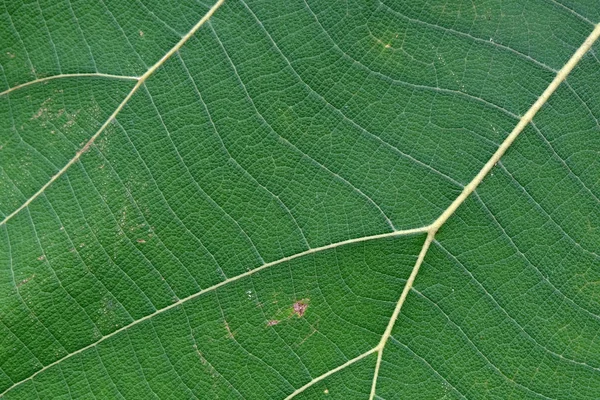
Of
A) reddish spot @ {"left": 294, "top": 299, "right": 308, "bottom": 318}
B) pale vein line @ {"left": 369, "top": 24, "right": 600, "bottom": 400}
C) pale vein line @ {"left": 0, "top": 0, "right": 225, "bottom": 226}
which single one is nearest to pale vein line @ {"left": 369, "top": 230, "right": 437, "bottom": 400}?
pale vein line @ {"left": 369, "top": 24, "right": 600, "bottom": 400}

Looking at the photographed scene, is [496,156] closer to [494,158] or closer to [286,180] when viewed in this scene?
[494,158]

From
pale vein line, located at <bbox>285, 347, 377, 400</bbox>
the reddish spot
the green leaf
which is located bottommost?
pale vein line, located at <bbox>285, 347, 377, 400</bbox>

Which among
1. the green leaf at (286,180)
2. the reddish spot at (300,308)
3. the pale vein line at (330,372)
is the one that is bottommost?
the pale vein line at (330,372)

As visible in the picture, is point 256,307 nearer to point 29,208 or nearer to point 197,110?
point 197,110

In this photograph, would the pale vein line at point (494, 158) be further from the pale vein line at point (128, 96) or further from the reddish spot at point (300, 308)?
the pale vein line at point (128, 96)

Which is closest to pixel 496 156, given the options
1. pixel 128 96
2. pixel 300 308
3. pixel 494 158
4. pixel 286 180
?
pixel 494 158

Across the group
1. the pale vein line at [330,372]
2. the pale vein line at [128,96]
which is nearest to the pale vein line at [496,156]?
the pale vein line at [330,372]

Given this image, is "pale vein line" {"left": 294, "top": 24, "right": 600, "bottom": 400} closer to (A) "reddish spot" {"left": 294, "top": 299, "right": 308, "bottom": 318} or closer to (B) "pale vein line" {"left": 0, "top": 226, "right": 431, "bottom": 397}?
(B) "pale vein line" {"left": 0, "top": 226, "right": 431, "bottom": 397}

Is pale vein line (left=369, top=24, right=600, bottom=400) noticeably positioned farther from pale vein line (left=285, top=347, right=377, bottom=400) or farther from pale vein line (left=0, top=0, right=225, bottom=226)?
pale vein line (left=0, top=0, right=225, bottom=226)

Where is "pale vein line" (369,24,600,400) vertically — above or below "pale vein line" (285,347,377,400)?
above

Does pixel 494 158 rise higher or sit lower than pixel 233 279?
higher
